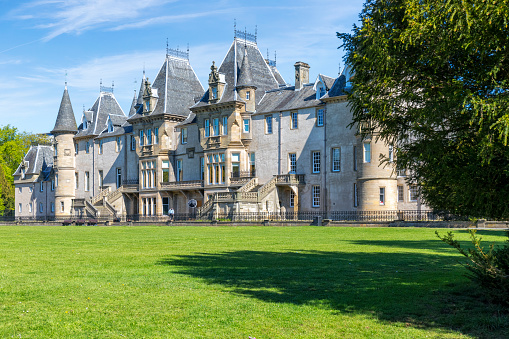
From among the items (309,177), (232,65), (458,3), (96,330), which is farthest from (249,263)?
(232,65)

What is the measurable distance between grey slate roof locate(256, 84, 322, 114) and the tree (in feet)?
134

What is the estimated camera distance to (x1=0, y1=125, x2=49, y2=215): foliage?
315 ft

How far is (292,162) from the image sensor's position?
53.8 metres

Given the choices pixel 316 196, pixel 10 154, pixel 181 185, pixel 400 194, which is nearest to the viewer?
pixel 400 194

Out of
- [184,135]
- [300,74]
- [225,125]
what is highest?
[300,74]

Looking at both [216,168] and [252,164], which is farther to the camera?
[216,168]

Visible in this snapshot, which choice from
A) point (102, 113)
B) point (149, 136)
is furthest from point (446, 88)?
point (102, 113)

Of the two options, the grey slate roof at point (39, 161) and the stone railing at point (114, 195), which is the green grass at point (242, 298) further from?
the grey slate roof at point (39, 161)

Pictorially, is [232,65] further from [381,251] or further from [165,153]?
[381,251]

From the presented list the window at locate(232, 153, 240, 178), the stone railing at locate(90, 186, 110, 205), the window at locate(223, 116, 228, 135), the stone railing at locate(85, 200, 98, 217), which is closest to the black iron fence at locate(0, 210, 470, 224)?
the window at locate(232, 153, 240, 178)

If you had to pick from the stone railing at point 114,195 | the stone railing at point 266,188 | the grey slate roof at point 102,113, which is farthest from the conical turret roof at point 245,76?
the grey slate roof at point 102,113

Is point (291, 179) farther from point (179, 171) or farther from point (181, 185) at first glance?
point (179, 171)

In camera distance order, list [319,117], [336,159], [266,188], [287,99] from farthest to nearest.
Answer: [287,99] → [266,188] → [319,117] → [336,159]

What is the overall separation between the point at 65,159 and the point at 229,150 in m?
31.8
